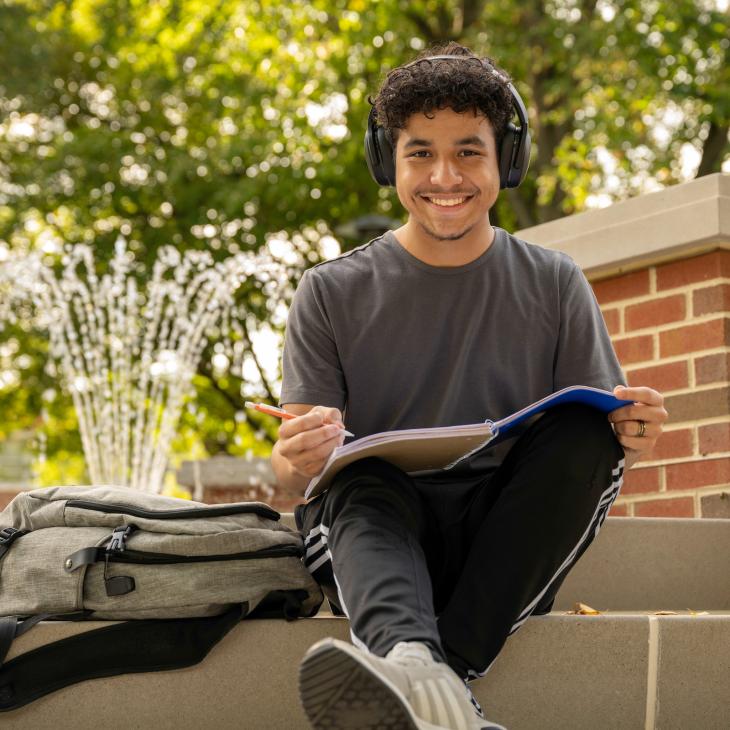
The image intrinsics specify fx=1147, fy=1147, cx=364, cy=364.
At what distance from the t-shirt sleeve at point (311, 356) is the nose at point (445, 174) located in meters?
0.32

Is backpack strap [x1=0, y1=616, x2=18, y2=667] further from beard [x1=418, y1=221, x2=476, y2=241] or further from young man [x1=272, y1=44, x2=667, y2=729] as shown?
beard [x1=418, y1=221, x2=476, y2=241]

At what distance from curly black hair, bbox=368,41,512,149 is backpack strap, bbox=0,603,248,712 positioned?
1.05 metres

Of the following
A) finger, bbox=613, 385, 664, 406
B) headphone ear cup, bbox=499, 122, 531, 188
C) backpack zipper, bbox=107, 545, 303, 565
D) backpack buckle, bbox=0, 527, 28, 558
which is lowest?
backpack zipper, bbox=107, 545, 303, 565

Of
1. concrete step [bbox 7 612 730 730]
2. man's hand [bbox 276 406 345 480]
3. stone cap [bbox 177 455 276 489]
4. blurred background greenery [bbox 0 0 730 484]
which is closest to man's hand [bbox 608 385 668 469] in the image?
concrete step [bbox 7 612 730 730]

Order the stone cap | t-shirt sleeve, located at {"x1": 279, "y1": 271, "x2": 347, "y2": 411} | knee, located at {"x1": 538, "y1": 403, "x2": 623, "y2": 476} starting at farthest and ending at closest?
1. the stone cap
2. t-shirt sleeve, located at {"x1": 279, "y1": 271, "x2": 347, "y2": 411}
3. knee, located at {"x1": 538, "y1": 403, "x2": 623, "y2": 476}

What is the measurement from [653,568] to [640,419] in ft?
3.00

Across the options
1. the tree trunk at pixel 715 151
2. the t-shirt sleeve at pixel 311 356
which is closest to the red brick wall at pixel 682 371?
the t-shirt sleeve at pixel 311 356

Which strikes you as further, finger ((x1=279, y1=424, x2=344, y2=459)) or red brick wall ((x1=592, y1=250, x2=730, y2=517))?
red brick wall ((x1=592, y1=250, x2=730, y2=517))

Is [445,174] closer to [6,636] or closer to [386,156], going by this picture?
[386,156]

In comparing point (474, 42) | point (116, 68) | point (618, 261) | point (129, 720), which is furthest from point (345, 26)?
point (129, 720)

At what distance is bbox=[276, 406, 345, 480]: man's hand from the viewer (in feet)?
6.43

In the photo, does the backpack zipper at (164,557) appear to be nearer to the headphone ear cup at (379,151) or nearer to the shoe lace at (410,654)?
the shoe lace at (410,654)

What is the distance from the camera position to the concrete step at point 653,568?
2.72m

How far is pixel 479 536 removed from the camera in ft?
6.49
